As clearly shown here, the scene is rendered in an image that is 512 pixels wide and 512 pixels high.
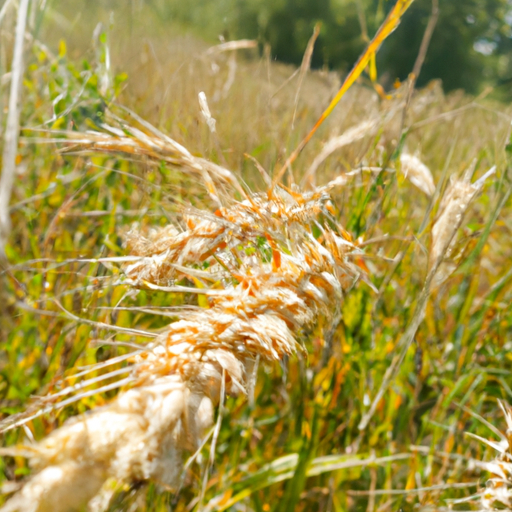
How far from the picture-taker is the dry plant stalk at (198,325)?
29 cm

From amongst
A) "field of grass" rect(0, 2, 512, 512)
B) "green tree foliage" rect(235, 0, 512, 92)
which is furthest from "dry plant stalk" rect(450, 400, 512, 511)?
"green tree foliage" rect(235, 0, 512, 92)

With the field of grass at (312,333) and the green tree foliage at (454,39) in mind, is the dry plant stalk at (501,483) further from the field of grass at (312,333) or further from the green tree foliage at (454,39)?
the green tree foliage at (454,39)

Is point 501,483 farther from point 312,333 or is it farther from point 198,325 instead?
point 198,325

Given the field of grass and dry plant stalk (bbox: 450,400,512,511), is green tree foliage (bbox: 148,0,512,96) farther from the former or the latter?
dry plant stalk (bbox: 450,400,512,511)

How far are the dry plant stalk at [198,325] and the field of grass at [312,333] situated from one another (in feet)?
0.31

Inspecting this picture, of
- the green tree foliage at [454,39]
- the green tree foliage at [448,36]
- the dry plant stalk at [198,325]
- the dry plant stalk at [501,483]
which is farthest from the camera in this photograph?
the green tree foliage at [454,39]

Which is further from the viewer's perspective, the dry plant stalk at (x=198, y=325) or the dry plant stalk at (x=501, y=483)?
the dry plant stalk at (x=501, y=483)

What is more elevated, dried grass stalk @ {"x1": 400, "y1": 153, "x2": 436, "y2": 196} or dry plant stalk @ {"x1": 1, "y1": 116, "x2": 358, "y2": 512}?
dried grass stalk @ {"x1": 400, "y1": 153, "x2": 436, "y2": 196}

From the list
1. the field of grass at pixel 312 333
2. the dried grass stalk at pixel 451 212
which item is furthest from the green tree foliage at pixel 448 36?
the dried grass stalk at pixel 451 212

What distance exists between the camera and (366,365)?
79 centimetres

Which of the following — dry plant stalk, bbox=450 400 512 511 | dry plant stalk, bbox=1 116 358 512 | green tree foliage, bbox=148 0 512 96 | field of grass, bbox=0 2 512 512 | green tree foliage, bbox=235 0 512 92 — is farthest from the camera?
green tree foliage, bbox=235 0 512 92

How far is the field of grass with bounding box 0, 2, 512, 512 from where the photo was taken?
623 mm

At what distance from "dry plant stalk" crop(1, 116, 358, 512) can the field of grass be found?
95mm

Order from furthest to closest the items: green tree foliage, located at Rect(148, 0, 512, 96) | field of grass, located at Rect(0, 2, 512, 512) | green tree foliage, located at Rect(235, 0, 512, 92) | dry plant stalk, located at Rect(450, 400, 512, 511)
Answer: green tree foliage, located at Rect(235, 0, 512, 92) → green tree foliage, located at Rect(148, 0, 512, 96) → field of grass, located at Rect(0, 2, 512, 512) → dry plant stalk, located at Rect(450, 400, 512, 511)
